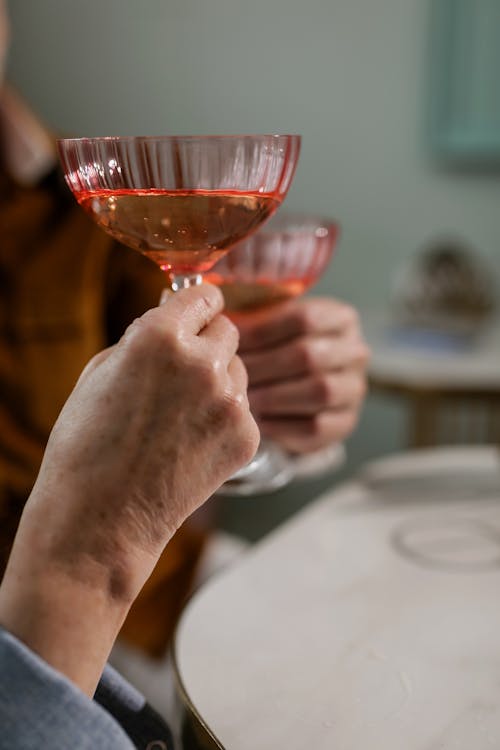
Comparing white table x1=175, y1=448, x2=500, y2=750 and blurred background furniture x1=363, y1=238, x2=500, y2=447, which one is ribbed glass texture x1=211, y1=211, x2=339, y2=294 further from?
blurred background furniture x1=363, y1=238, x2=500, y2=447

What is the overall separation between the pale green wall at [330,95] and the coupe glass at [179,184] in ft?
3.64

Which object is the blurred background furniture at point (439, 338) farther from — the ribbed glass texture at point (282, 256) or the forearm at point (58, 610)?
the forearm at point (58, 610)

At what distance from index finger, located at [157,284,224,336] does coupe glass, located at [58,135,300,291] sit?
3 centimetres

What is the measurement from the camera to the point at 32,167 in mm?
973

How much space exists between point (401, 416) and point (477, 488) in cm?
96

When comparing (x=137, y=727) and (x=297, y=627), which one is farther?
(x=297, y=627)

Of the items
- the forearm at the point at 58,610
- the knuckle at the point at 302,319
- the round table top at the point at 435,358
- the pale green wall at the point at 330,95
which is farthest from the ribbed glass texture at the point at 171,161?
the pale green wall at the point at 330,95

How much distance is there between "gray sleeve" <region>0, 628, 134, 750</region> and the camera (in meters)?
0.27

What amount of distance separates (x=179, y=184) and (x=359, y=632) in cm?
26

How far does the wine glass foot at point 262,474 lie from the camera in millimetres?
522

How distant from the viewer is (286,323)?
0.62 m

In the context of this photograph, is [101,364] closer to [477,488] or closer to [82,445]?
[82,445]

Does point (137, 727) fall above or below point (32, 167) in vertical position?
below

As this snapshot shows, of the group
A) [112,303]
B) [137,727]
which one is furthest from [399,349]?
[137,727]
